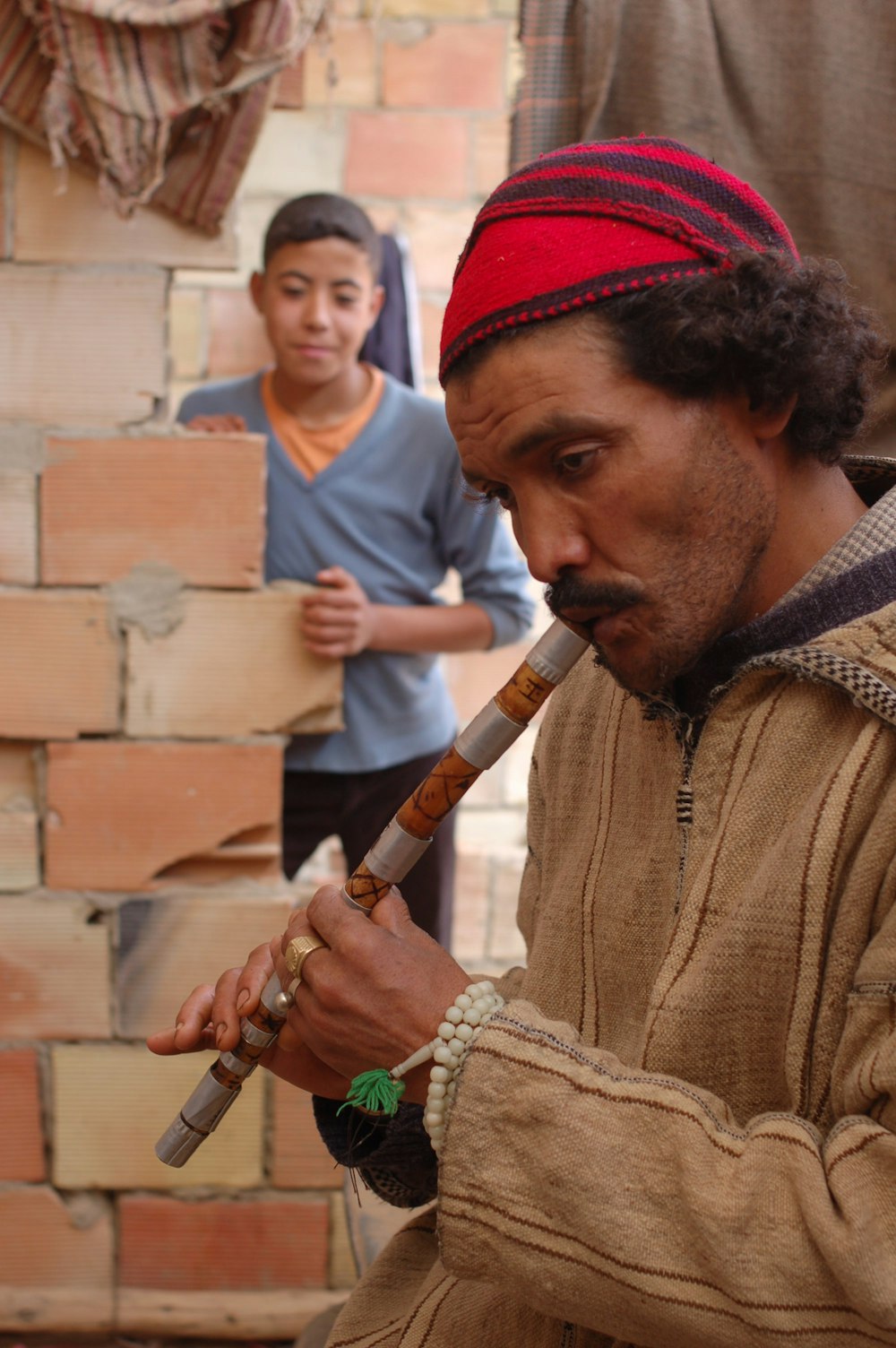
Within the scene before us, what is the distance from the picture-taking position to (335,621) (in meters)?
2.73

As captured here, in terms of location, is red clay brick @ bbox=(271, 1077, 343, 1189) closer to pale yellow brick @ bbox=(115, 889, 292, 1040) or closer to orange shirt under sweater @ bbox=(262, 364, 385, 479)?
pale yellow brick @ bbox=(115, 889, 292, 1040)

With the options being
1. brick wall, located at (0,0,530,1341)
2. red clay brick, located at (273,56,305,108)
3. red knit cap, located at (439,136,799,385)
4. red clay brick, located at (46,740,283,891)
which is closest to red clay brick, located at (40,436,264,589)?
brick wall, located at (0,0,530,1341)

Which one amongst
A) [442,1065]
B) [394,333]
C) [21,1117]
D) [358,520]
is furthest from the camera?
[394,333]

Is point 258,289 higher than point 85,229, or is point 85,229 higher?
point 85,229

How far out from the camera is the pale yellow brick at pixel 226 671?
269 centimetres

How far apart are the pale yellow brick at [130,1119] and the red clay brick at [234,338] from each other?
9.02ft

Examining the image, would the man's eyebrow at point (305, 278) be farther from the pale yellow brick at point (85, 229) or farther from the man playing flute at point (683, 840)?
the man playing flute at point (683, 840)

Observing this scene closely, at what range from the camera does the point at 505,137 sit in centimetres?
480

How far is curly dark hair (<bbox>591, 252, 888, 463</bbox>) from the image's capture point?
125 centimetres

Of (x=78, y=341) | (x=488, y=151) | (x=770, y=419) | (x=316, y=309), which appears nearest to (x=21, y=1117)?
(x=78, y=341)

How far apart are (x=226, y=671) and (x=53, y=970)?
0.71 m

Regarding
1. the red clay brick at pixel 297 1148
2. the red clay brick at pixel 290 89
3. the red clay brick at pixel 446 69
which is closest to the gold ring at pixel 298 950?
the red clay brick at pixel 297 1148

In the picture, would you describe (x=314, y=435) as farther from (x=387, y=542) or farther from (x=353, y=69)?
(x=353, y=69)

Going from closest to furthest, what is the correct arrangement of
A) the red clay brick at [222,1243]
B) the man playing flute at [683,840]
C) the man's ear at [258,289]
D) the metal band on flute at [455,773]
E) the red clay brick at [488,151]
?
the man playing flute at [683,840] < the metal band on flute at [455,773] < the red clay brick at [222,1243] < the man's ear at [258,289] < the red clay brick at [488,151]
